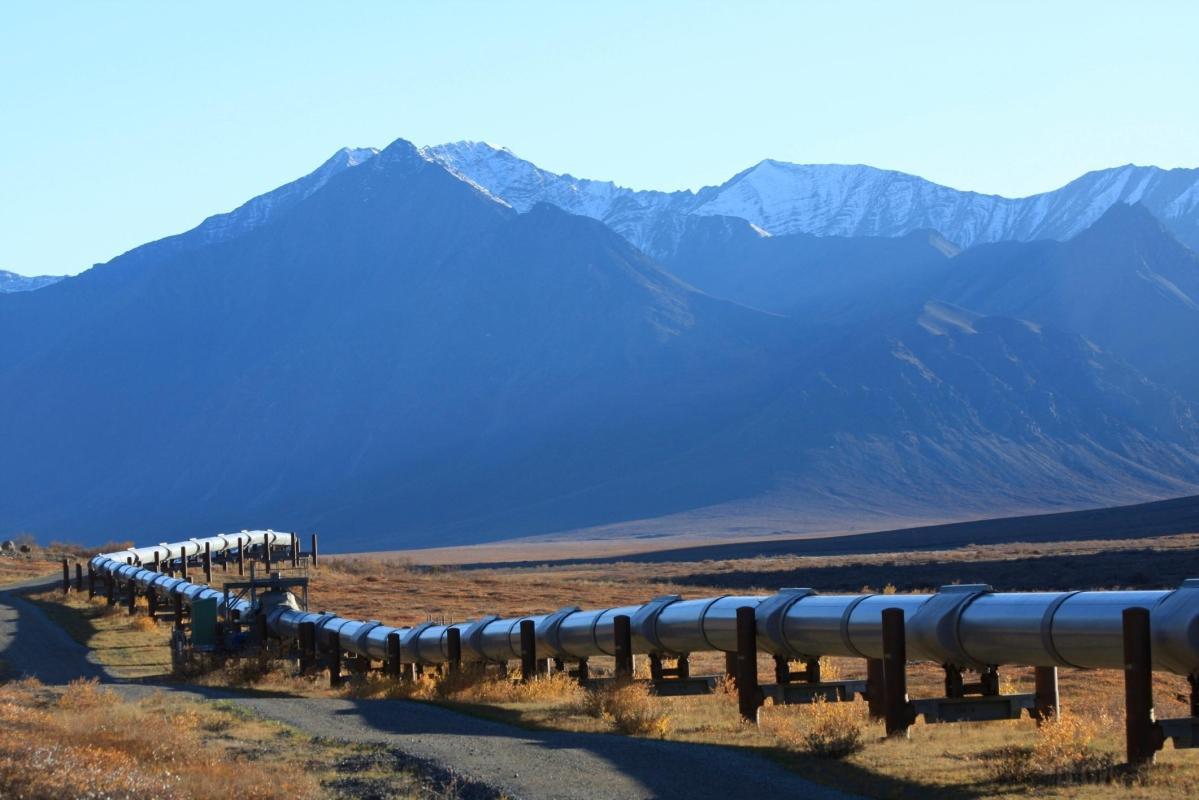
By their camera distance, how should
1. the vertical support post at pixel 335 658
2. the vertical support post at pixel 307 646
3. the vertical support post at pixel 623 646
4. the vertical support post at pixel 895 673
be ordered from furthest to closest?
1. the vertical support post at pixel 307 646
2. the vertical support post at pixel 335 658
3. the vertical support post at pixel 623 646
4. the vertical support post at pixel 895 673

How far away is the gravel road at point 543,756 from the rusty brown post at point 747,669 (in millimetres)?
1733

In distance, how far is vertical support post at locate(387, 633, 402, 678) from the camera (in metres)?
28.2

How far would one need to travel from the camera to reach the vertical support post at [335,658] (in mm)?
29500

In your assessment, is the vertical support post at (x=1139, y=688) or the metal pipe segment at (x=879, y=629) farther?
the metal pipe segment at (x=879, y=629)

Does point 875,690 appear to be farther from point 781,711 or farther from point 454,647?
point 454,647

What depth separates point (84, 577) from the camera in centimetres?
6112

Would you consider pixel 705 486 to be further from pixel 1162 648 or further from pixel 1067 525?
pixel 1162 648

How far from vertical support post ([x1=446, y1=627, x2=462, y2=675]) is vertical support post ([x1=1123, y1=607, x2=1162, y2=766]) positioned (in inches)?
539

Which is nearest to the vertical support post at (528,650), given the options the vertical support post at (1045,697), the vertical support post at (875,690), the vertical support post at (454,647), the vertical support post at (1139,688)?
the vertical support post at (454,647)

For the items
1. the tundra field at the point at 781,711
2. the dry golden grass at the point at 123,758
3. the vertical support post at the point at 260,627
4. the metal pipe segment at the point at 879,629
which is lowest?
the tundra field at the point at 781,711

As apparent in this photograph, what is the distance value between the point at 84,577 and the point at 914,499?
120 m

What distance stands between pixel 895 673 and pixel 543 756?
150 inches

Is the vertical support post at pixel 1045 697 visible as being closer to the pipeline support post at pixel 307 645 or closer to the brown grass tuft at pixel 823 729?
the brown grass tuft at pixel 823 729

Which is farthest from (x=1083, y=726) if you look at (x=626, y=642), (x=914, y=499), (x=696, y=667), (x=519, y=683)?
(x=914, y=499)
